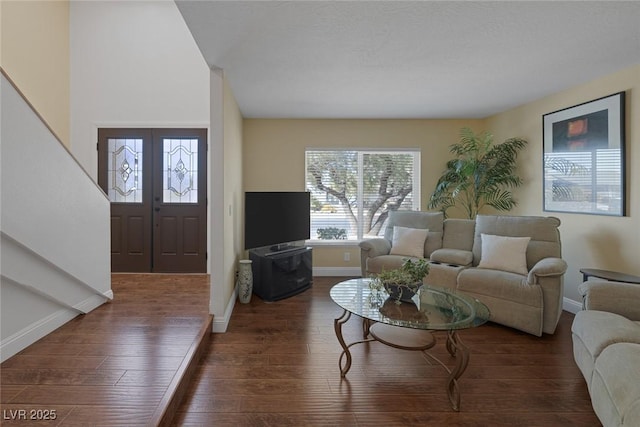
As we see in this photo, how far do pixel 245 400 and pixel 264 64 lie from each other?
8.58 ft

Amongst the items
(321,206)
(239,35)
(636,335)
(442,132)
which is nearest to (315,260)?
(321,206)

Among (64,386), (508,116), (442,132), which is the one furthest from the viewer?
(442,132)

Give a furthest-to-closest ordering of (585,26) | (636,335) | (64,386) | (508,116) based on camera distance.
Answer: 1. (508,116)
2. (585,26)
3. (64,386)
4. (636,335)

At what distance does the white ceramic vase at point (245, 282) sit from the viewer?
11.6 feet

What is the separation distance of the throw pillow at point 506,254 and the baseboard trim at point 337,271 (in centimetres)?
186

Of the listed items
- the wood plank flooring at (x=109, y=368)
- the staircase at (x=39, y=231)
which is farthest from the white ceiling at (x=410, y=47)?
the wood plank flooring at (x=109, y=368)

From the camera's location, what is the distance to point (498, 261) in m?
3.16

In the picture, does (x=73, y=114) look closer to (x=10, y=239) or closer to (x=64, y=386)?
(x=10, y=239)

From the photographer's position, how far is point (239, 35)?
226 centimetres

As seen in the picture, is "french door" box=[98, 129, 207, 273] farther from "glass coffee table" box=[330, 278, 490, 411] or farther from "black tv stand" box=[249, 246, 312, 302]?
"glass coffee table" box=[330, 278, 490, 411]

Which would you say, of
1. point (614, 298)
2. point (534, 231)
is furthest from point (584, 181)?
point (614, 298)

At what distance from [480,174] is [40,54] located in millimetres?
5953

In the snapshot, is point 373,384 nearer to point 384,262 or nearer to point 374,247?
point 384,262

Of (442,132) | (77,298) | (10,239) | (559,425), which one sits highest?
(442,132)
